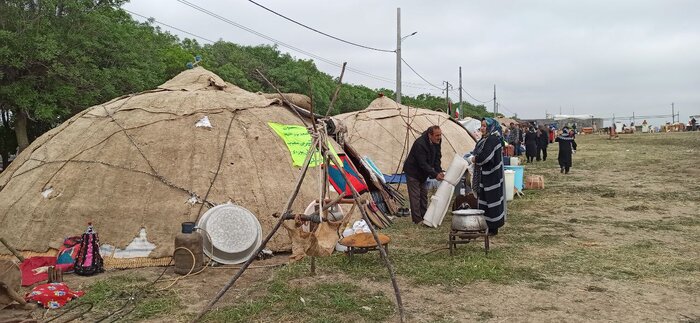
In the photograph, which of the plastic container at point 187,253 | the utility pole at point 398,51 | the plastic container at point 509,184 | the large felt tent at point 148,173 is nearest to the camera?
the plastic container at point 187,253

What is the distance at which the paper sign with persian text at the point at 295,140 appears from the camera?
23.7 feet

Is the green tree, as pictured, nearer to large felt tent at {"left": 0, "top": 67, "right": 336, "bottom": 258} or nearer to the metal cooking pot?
large felt tent at {"left": 0, "top": 67, "right": 336, "bottom": 258}

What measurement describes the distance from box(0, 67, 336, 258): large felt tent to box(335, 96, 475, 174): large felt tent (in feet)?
17.0

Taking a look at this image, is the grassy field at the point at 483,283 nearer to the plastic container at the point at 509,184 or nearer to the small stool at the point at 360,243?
the small stool at the point at 360,243

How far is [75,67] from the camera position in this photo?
458 inches

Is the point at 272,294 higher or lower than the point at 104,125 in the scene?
lower

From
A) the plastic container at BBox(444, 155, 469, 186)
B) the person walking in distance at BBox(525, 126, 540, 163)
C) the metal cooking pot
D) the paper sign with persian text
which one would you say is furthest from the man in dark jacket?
the person walking in distance at BBox(525, 126, 540, 163)

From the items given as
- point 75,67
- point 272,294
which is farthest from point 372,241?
point 75,67

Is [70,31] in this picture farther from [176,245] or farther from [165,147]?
[176,245]

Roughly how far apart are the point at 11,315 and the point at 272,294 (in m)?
2.03

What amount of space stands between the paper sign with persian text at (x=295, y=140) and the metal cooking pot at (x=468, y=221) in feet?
6.92

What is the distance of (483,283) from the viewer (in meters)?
5.10

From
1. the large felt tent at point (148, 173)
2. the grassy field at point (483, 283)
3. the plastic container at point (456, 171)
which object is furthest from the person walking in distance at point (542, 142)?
the large felt tent at point (148, 173)

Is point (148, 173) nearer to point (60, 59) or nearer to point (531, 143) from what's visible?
point (60, 59)
